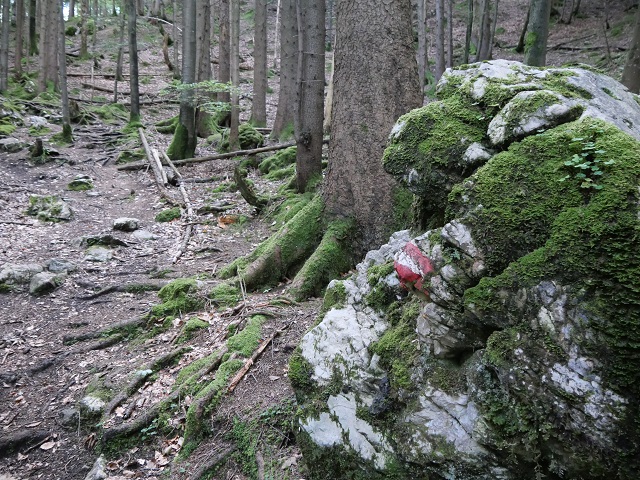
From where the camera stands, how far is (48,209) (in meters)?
11.2

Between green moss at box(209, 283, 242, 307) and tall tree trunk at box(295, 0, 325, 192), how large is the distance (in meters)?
3.07

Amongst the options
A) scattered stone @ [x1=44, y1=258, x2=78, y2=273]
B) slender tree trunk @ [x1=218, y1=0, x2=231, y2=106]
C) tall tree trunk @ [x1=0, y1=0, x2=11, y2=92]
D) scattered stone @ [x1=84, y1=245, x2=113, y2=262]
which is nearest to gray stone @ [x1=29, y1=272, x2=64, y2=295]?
scattered stone @ [x1=44, y1=258, x2=78, y2=273]

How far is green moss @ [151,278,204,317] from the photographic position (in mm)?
6527

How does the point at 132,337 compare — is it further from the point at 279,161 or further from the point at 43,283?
the point at 279,161

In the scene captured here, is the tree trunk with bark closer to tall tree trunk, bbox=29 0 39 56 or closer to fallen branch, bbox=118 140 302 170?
fallen branch, bbox=118 140 302 170

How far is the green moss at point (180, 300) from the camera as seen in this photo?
21.4 ft

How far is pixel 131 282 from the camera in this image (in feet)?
25.5

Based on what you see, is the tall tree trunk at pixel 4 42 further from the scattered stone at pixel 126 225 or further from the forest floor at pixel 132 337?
the scattered stone at pixel 126 225

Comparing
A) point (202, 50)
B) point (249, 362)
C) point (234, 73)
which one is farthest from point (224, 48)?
point (249, 362)

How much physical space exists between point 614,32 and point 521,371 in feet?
90.0

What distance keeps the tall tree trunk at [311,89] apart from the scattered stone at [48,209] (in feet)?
19.2

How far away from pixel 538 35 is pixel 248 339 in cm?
777

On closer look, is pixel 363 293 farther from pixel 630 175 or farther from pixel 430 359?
pixel 630 175

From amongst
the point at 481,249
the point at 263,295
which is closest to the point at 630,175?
the point at 481,249
